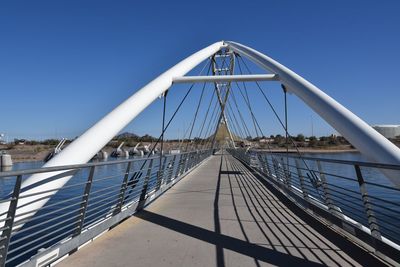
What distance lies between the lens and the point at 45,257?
413 centimetres

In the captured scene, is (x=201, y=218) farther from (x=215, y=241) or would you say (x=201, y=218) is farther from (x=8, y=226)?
(x=8, y=226)

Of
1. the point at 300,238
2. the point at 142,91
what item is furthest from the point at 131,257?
the point at 142,91

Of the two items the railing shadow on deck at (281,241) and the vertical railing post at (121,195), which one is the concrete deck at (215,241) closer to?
the railing shadow on deck at (281,241)

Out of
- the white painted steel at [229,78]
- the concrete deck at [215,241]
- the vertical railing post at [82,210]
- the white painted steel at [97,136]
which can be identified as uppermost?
the white painted steel at [229,78]

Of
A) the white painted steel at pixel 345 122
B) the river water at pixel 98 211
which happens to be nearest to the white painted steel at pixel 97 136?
the river water at pixel 98 211

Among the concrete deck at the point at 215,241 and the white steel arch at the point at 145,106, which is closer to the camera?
the concrete deck at the point at 215,241

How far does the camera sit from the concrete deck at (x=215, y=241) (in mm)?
4500

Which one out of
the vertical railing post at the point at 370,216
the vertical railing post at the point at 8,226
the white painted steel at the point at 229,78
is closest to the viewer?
the vertical railing post at the point at 8,226

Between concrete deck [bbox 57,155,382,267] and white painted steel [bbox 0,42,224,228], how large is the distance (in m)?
0.96

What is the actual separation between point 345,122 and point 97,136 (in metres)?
4.26

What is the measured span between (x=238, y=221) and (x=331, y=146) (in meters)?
102

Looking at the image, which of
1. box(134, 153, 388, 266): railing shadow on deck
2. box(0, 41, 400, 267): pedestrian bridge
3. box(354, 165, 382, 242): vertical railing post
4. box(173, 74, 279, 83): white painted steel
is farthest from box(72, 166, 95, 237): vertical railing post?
box(173, 74, 279, 83): white painted steel

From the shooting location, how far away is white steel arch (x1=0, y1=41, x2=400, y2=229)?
5.30 meters

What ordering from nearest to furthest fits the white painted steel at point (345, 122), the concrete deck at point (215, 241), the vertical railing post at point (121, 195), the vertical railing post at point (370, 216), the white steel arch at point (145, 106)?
1. the concrete deck at point (215, 241)
2. the vertical railing post at point (370, 216)
3. the white steel arch at point (145, 106)
4. the white painted steel at point (345, 122)
5. the vertical railing post at point (121, 195)
